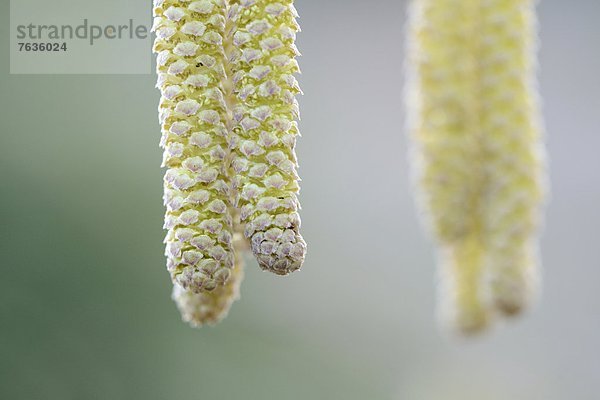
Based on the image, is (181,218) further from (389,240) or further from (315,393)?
(389,240)

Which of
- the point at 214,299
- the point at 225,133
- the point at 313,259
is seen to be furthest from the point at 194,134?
the point at 313,259

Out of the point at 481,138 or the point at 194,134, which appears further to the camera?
the point at 194,134

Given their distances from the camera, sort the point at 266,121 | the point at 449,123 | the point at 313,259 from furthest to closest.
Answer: the point at 313,259 < the point at 266,121 < the point at 449,123

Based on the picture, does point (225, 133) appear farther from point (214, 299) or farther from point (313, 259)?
point (313, 259)

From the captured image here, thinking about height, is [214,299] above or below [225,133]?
below

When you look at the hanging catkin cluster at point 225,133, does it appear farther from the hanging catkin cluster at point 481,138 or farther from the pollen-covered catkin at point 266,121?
the hanging catkin cluster at point 481,138

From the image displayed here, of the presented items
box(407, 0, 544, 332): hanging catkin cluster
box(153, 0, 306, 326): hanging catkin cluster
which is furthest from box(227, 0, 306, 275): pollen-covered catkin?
box(407, 0, 544, 332): hanging catkin cluster
